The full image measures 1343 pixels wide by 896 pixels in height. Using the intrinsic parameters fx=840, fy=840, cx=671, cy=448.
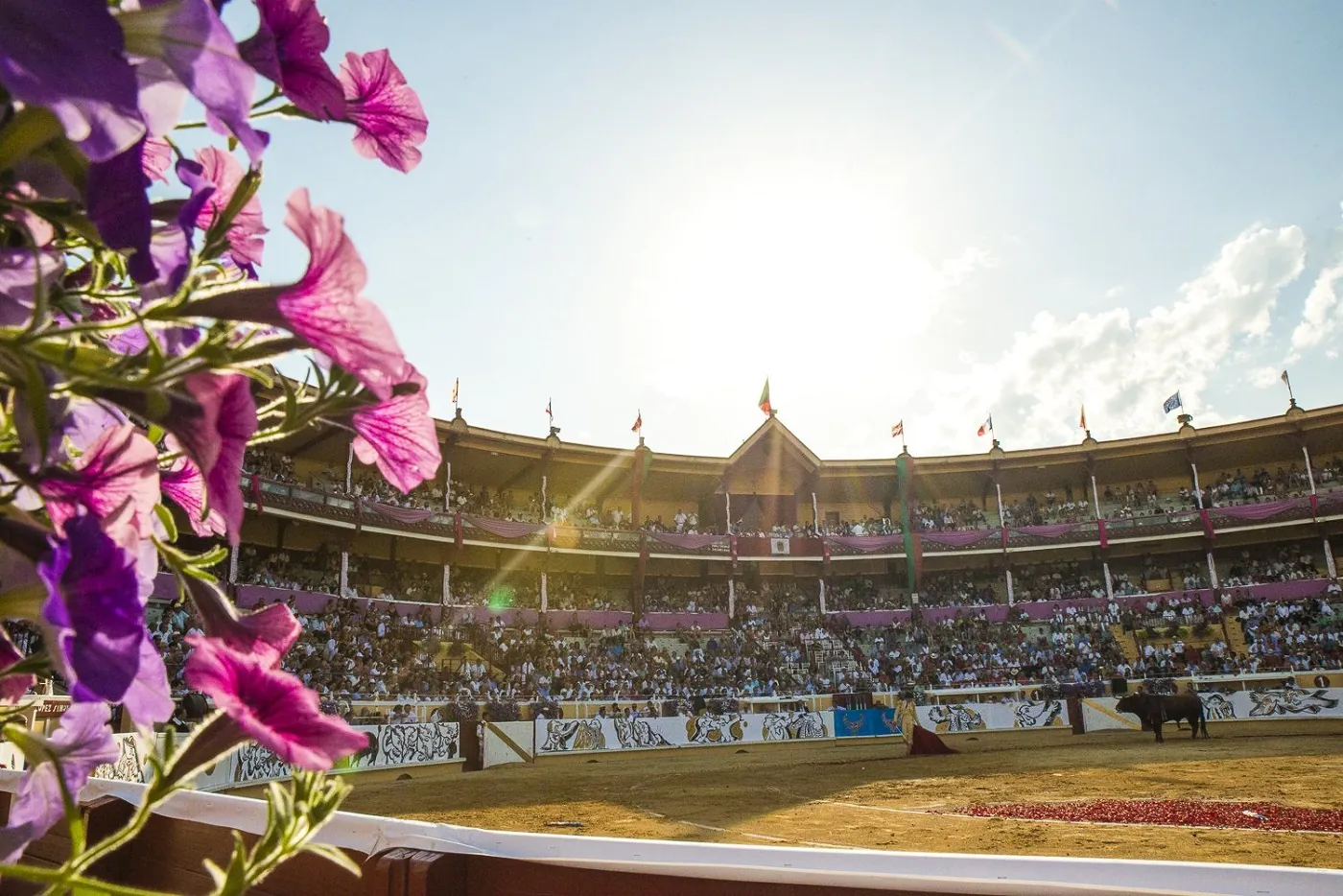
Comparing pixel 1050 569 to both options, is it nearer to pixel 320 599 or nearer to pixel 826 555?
pixel 826 555

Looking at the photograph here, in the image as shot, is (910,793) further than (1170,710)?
No

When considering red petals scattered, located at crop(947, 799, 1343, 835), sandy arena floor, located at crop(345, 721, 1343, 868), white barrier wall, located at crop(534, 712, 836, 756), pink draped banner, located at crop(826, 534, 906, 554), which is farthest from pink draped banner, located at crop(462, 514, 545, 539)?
red petals scattered, located at crop(947, 799, 1343, 835)

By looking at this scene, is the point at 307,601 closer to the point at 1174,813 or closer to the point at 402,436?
the point at 1174,813

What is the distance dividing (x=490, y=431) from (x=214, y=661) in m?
35.1

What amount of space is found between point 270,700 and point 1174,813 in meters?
12.8

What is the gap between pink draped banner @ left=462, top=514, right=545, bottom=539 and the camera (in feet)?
112

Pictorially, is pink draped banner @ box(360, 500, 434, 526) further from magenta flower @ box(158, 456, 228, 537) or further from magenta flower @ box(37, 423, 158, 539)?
magenta flower @ box(37, 423, 158, 539)

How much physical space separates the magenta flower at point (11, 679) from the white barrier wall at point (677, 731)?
2471cm

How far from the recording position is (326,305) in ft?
2.52

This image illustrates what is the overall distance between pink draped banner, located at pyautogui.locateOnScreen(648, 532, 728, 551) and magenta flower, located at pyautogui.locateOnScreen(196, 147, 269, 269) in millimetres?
36984

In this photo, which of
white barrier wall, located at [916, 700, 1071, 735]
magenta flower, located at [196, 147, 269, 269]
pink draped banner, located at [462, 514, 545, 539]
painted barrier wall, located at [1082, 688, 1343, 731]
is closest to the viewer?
magenta flower, located at [196, 147, 269, 269]

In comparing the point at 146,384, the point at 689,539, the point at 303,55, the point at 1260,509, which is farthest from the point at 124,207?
the point at 1260,509

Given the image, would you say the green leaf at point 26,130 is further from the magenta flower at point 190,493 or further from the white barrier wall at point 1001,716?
the white barrier wall at point 1001,716

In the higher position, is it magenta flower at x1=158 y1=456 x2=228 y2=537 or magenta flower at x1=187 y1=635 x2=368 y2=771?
magenta flower at x1=158 y1=456 x2=228 y2=537
